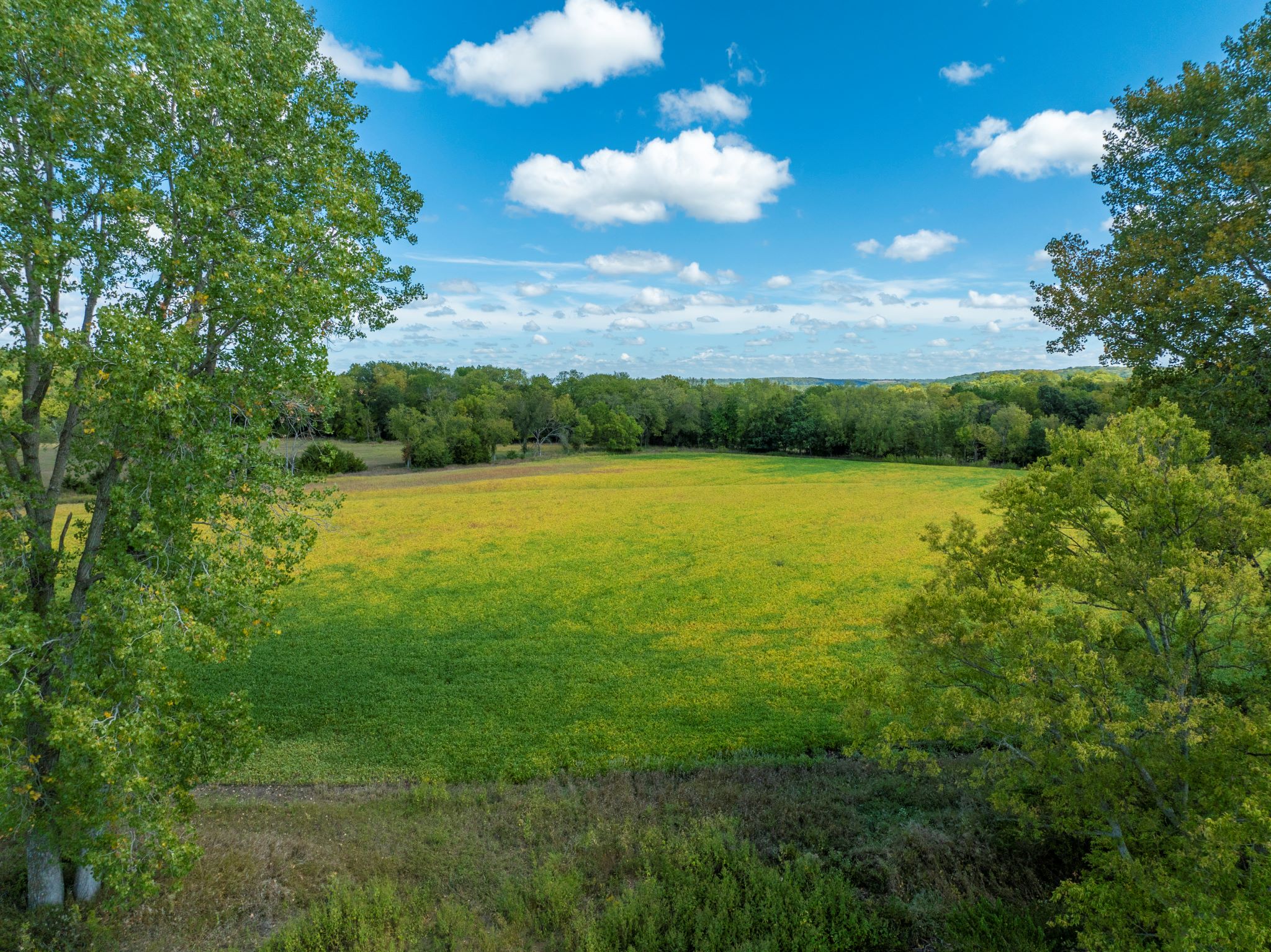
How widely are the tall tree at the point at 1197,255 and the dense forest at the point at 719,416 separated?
3045 inches

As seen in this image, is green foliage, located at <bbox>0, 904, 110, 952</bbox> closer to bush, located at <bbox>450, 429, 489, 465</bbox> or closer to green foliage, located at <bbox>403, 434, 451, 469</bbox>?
green foliage, located at <bbox>403, 434, 451, 469</bbox>

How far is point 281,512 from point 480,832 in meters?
8.95

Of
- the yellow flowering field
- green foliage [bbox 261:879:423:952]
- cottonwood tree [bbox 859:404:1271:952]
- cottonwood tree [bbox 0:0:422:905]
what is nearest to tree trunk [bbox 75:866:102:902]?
cottonwood tree [bbox 0:0:422:905]

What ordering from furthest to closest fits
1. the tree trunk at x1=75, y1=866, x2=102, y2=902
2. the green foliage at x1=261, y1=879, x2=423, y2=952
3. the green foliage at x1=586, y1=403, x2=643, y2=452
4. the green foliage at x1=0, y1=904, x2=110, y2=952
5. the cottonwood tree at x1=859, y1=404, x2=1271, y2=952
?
the green foliage at x1=586, y1=403, x2=643, y2=452 → the tree trunk at x1=75, y1=866, x2=102, y2=902 → the green foliage at x1=261, y1=879, x2=423, y2=952 → the green foliage at x1=0, y1=904, x2=110, y2=952 → the cottonwood tree at x1=859, y1=404, x2=1271, y2=952

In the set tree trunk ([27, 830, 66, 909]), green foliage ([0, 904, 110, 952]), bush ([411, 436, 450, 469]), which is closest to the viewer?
green foliage ([0, 904, 110, 952])

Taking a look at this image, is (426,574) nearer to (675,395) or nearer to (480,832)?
(480,832)

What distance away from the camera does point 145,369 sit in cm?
812

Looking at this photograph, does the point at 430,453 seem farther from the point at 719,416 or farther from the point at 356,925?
the point at 356,925

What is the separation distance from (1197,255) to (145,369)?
20.1 m

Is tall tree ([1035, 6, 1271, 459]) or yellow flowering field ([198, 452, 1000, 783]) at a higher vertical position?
tall tree ([1035, 6, 1271, 459])

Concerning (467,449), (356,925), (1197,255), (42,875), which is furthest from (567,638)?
(467,449)

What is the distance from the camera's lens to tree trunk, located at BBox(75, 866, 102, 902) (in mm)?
11086

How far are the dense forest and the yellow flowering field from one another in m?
38.6

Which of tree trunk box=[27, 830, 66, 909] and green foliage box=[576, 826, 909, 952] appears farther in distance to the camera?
green foliage box=[576, 826, 909, 952]
